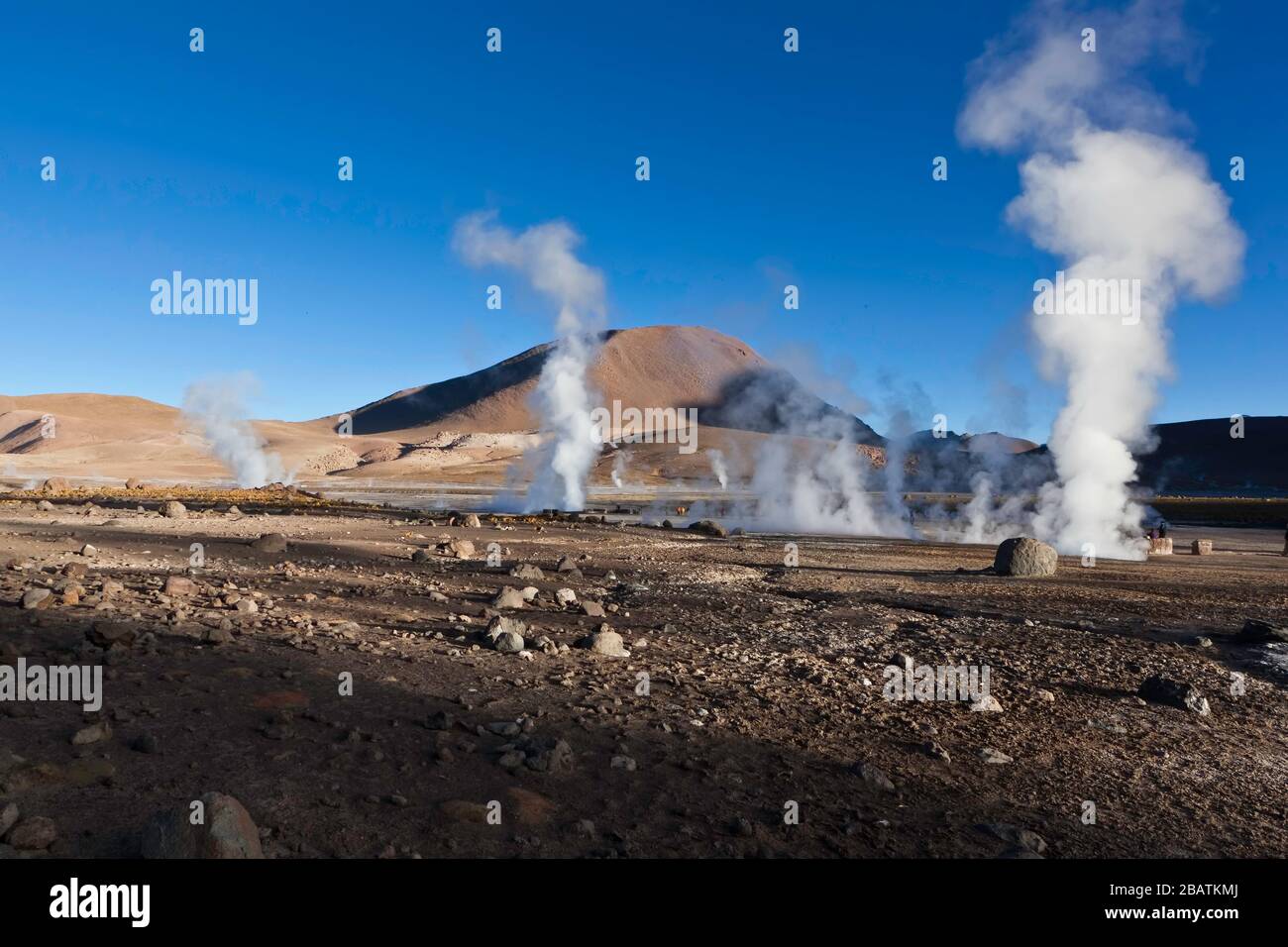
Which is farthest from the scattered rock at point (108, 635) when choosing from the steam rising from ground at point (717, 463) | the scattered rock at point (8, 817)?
the steam rising from ground at point (717, 463)

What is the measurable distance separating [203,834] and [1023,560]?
2060 centimetres

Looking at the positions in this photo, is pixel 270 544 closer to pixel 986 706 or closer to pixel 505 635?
pixel 505 635

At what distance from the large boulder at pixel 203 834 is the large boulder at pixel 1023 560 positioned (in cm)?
2015

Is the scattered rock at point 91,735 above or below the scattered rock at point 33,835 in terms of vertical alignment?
above

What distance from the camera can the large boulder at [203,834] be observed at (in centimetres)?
400

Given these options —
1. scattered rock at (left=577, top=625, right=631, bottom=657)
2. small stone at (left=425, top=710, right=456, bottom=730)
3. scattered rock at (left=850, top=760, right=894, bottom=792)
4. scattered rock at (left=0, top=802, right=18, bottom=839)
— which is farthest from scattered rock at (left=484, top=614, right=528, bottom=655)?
scattered rock at (left=0, top=802, right=18, bottom=839)

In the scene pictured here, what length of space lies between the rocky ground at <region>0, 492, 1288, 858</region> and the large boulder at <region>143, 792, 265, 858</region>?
0.02m

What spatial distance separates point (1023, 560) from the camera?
20828mm

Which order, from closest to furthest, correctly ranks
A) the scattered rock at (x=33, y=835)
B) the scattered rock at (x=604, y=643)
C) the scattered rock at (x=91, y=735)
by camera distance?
the scattered rock at (x=33, y=835) → the scattered rock at (x=91, y=735) → the scattered rock at (x=604, y=643)

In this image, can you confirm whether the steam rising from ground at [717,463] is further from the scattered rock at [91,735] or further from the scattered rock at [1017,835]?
the scattered rock at [91,735]

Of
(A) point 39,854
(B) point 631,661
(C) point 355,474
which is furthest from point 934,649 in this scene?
(C) point 355,474

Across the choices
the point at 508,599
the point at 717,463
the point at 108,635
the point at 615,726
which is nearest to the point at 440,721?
the point at 615,726
